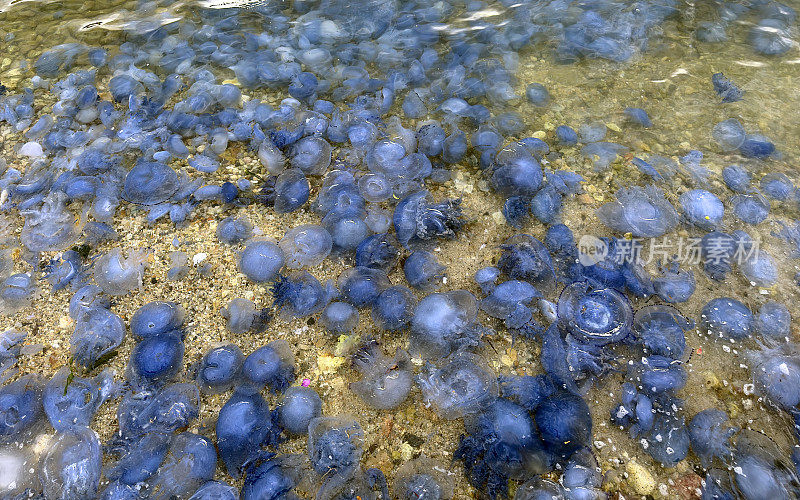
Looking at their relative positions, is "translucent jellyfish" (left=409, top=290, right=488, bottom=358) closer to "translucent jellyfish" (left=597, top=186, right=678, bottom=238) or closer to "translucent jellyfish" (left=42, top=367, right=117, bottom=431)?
"translucent jellyfish" (left=597, top=186, right=678, bottom=238)

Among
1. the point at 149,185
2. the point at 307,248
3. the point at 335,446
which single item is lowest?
the point at 335,446

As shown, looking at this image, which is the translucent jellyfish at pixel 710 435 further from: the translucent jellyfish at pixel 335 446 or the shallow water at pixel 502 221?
the translucent jellyfish at pixel 335 446

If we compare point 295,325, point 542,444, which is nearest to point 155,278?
point 295,325

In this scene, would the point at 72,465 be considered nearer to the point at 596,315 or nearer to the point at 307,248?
the point at 307,248

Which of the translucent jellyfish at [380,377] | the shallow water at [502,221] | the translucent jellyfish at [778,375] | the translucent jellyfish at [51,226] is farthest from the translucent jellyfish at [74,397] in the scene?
the translucent jellyfish at [778,375]

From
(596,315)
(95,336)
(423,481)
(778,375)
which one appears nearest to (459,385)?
(423,481)

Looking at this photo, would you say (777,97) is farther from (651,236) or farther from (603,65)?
(651,236)
